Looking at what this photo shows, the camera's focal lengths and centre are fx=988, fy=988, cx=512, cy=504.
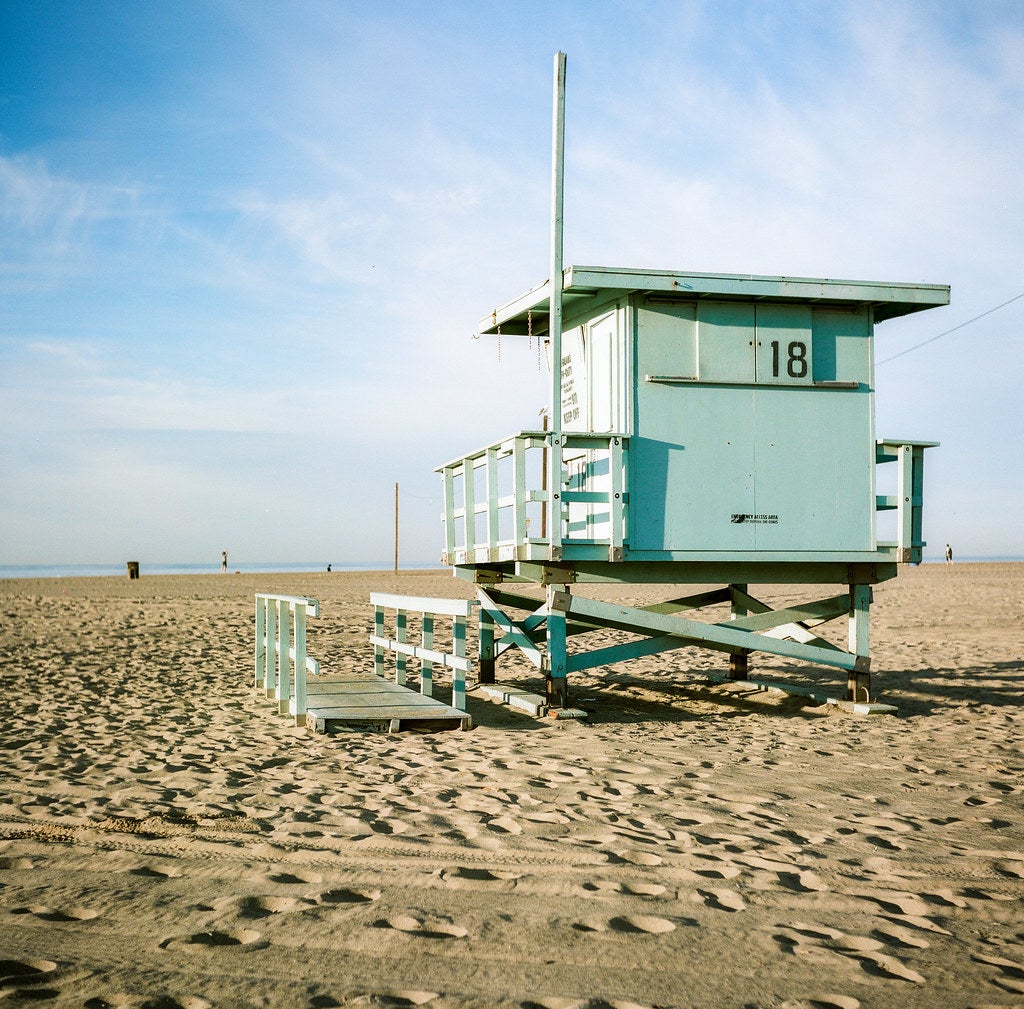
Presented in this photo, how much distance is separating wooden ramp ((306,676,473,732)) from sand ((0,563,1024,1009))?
7.4 inches

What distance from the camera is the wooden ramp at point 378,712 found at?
27.7ft

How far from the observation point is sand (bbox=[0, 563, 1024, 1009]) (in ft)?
11.3

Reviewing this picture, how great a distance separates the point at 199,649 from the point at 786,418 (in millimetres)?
9746

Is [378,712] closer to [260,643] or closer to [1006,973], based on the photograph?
[260,643]

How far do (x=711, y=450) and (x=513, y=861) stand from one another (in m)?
5.81

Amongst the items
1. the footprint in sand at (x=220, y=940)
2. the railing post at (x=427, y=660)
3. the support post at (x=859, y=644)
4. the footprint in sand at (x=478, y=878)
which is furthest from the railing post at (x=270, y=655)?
the footprint in sand at (x=220, y=940)

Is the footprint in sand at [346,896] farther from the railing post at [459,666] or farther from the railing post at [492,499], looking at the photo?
the railing post at [492,499]

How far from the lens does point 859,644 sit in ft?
34.6

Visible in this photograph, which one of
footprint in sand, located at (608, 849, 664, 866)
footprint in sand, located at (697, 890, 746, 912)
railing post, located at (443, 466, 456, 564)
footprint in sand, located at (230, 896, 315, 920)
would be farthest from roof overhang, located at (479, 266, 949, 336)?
footprint in sand, located at (230, 896, 315, 920)

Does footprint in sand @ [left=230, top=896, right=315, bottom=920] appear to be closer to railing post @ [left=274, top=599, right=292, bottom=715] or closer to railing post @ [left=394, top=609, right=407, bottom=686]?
railing post @ [left=274, top=599, right=292, bottom=715]

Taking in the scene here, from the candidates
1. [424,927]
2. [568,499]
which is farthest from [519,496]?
[424,927]

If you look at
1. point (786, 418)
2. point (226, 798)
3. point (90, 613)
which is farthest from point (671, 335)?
point (90, 613)

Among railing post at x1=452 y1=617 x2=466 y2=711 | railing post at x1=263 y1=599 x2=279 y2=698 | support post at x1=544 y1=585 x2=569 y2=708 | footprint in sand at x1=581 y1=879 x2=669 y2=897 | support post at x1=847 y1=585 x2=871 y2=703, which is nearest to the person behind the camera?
footprint in sand at x1=581 y1=879 x2=669 y2=897

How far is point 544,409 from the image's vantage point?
12.1 metres
